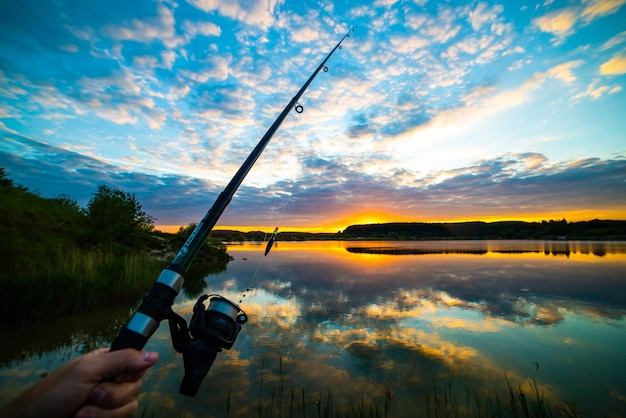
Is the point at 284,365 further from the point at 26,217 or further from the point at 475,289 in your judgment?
the point at 26,217

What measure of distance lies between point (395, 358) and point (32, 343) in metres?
7.16

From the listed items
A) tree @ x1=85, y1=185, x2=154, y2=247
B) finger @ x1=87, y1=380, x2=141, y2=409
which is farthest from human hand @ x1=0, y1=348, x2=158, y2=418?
tree @ x1=85, y1=185, x2=154, y2=247

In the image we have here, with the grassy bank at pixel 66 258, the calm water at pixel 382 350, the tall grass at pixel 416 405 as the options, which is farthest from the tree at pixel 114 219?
the tall grass at pixel 416 405

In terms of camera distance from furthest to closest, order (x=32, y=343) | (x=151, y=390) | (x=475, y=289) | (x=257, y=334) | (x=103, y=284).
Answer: (x=475, y=289) < (x=103, y=284) < (x=257, y=334) < (x=32, y=343) < (x=151, y=390)

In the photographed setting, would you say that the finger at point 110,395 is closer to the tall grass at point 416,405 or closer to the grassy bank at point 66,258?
the tall grass at point 416,405

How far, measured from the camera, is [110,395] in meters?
0.96

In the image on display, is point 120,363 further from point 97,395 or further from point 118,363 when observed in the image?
point 97,395

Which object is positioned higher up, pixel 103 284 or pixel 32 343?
pixel 103 284

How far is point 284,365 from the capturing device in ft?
15.6

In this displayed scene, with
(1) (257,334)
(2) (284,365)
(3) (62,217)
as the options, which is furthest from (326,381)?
(3) (62,217)

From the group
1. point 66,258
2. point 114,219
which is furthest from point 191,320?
point 114,219

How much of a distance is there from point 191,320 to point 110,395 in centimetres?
70

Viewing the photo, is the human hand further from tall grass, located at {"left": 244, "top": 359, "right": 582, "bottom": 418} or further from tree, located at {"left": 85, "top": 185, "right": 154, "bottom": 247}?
tree, located at {"left": 85, "top": 185, "right": 154, "bottom": 247}

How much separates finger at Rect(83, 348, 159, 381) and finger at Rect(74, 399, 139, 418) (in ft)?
0.31
